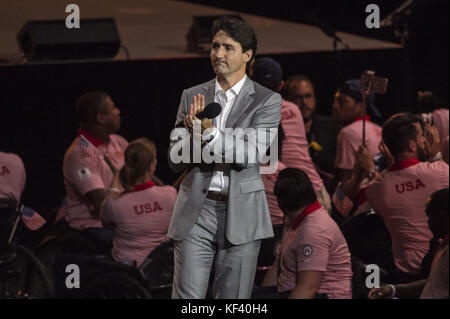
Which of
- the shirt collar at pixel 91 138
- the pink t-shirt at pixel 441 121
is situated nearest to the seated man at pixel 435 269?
the shirt collar at pixel 91 138

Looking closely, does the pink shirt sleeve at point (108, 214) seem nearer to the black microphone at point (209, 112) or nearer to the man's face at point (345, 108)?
the man's face at point (345, 108)

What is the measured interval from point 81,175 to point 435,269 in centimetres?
257

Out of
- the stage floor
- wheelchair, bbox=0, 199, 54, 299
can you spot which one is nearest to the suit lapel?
wheelchair, bbox=0, 199, 54, 299

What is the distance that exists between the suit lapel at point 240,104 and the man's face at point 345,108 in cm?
268

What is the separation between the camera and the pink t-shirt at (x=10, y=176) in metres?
4.83

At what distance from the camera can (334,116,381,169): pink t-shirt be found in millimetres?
5262

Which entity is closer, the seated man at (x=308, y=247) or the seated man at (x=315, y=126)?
the seated man at (x=308, y=247)

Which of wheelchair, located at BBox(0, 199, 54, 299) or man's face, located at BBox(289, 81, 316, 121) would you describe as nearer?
wheelchair, located at BBox(0, 199, 54, 299)

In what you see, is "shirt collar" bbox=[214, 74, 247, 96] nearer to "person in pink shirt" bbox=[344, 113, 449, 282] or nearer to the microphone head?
the microphone head

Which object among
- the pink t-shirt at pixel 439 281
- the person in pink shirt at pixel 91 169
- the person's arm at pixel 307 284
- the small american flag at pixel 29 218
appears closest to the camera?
the pink t-shirt at pixel 439 281

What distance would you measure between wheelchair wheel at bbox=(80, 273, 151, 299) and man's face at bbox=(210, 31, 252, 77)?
180 cm

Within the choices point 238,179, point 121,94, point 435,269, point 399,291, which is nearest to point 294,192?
point 399,291
